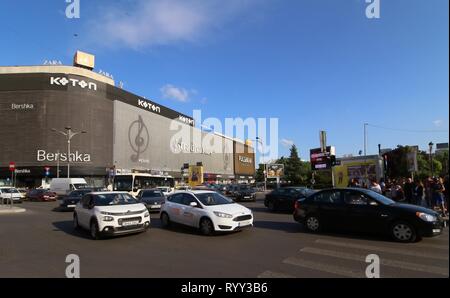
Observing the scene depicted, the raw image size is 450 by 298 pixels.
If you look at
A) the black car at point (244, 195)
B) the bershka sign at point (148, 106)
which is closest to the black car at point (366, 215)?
the black car at point (244, 195)

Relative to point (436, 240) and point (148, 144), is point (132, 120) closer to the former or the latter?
point (148, 144)

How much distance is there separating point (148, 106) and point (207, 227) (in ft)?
291

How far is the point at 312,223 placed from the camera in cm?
1210

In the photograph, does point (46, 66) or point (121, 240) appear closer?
point (121, 240)

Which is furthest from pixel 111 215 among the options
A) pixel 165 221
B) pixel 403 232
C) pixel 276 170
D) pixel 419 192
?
pixel 276 170

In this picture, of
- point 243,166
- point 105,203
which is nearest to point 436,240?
point 105,203

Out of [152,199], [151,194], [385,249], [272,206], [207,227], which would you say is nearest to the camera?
[385,249]

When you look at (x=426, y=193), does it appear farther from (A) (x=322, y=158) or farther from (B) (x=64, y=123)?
(B) (x=64, y=123)

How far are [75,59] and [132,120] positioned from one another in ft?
60.6

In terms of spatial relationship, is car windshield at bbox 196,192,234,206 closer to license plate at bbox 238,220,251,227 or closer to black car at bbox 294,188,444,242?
license plate at bbox 238,220,251,227

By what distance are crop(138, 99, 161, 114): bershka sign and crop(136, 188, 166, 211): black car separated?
74.3m

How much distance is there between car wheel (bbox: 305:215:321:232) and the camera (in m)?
11.9

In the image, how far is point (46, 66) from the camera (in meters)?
75.7

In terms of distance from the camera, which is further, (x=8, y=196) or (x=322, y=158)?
(x=8, y=196)
